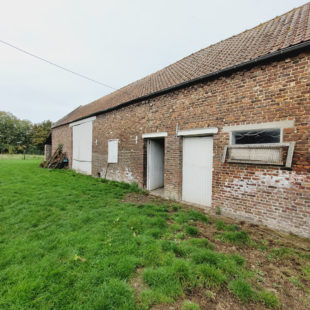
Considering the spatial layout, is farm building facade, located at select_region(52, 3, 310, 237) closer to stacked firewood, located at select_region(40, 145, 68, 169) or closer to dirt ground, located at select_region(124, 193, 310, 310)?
dirt ground, located at select_region(124, 193, 310, 310)

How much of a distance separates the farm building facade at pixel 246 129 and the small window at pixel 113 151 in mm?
2241

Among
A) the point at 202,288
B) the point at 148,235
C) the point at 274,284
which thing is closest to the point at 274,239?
the point at 274,284

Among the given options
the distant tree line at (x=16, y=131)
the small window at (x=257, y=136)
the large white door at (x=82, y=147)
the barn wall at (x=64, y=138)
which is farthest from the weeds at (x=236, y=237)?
the distant tree line at (x=16, y=131)

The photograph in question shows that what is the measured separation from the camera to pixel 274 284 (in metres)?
2.14

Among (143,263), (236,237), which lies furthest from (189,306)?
(236,237)

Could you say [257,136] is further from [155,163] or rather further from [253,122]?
[155,163]

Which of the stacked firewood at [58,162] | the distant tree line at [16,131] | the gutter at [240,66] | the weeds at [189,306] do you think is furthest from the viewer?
the distant tree line at [16,131]

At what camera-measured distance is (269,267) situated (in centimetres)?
248

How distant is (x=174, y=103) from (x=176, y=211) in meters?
3.92

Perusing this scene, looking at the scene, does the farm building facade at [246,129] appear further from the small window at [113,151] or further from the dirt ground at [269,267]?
the small window at [113,151]

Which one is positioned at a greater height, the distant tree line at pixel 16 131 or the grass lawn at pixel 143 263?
the distant tree line at pixel 16 131

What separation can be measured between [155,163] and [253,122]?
14.7 feet

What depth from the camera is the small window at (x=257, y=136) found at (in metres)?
3.78

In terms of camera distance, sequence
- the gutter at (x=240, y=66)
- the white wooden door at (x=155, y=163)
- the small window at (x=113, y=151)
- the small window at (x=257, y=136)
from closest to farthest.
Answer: the gutter at (x=240, y=66)
the small window at (x=257, y=136)
the white wooden door at (x=155, y=163)
the small window at (x=113, y=151)
